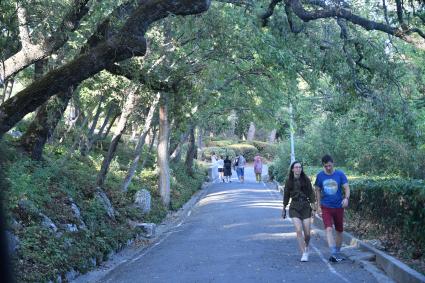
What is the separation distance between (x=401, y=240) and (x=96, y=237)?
20.5ft

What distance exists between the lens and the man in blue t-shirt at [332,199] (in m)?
11.5

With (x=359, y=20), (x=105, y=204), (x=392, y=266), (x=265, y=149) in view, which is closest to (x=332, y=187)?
(x=392, y=266)

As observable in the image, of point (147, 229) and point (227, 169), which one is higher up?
point (227, 169)

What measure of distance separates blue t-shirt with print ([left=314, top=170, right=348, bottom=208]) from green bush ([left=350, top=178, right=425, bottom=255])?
1089 mm

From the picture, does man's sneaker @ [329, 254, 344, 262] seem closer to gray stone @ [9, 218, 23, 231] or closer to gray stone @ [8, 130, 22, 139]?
gray stone @ [9, 218, 23, 231]

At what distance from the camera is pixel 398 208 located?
11.6 m

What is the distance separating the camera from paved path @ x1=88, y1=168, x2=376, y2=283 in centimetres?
1000

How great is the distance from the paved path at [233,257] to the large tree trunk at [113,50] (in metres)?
3.40

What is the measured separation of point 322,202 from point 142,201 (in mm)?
9856

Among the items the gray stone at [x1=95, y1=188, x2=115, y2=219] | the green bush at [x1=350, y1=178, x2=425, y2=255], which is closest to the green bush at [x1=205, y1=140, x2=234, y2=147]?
the gray stone at [x1=95, y1=188, x2=115, y2=219]

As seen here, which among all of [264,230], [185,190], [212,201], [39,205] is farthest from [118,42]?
[185,190]

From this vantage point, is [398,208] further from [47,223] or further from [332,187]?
[47,223]

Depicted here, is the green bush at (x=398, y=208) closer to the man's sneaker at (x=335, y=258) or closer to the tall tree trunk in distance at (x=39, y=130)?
the man's sneaker at (x=335, y=258)

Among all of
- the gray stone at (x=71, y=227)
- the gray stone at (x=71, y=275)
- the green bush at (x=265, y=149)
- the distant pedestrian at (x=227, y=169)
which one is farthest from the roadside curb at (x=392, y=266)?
the green bush at (x=265, y=149)
